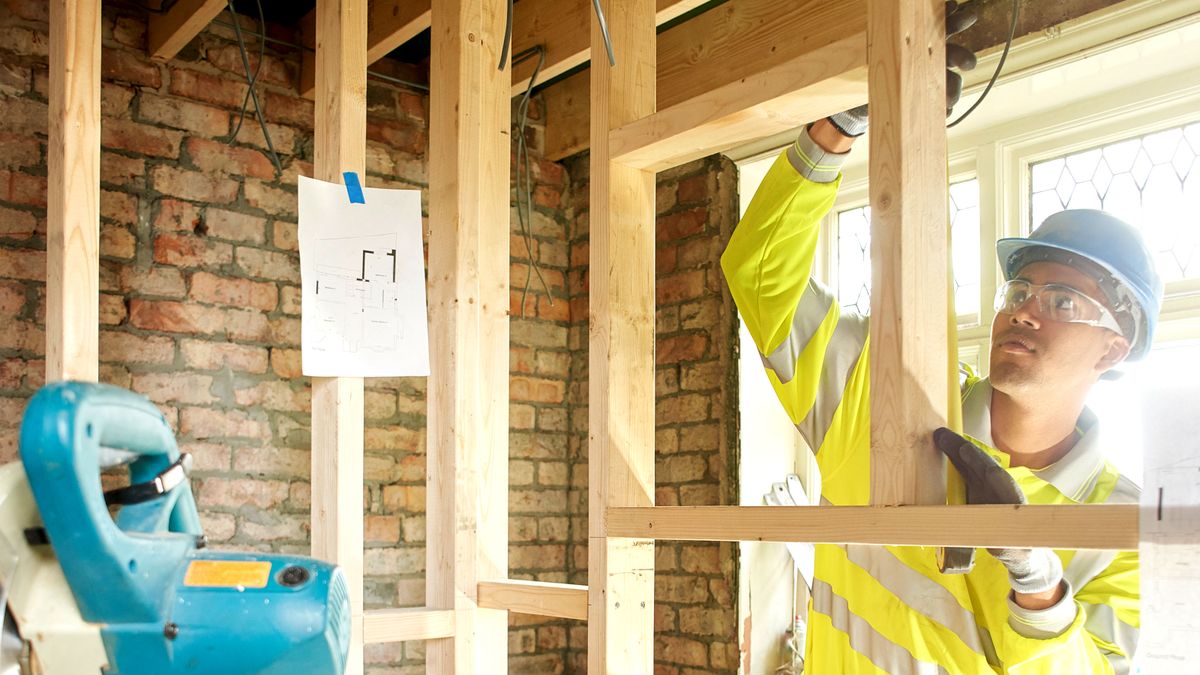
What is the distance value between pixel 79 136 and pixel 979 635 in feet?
5.58

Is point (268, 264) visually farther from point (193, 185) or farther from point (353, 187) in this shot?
point (353, 187)

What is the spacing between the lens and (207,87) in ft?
10.1

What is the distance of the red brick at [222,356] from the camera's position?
300cm

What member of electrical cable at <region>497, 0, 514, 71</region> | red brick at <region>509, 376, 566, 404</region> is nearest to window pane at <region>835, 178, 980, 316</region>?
red brick at <region>509, 376, 566, 404</region>

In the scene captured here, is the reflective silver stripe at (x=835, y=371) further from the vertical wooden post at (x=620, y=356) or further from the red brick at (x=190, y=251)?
the red brick at (x=190, y=251)

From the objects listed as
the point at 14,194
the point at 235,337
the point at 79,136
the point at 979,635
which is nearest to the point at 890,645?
the point at 979,635

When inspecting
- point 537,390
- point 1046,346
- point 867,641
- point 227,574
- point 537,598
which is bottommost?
point 867,641

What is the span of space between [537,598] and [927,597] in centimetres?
69

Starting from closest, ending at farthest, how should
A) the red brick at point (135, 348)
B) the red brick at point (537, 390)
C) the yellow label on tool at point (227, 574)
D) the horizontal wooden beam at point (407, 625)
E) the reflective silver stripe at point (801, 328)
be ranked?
the yellow label on tool at point (227, 574) → the horizontal wooden beam at point (407, 625) → the reflective silver stripe at point (801, 328) → the red brick at point (135, 348) → the red brick at point (537, 390)

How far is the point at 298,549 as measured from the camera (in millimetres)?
3135

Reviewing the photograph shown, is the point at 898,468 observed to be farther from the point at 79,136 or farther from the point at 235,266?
the point at 235,266

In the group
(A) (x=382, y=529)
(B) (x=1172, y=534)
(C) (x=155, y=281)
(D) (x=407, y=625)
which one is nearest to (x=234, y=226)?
(C) (x=155, y=281)

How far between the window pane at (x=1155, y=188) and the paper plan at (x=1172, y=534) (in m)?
1.88

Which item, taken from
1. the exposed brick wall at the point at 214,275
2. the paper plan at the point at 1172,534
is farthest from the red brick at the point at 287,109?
the paper plan at the point at 1172,534
